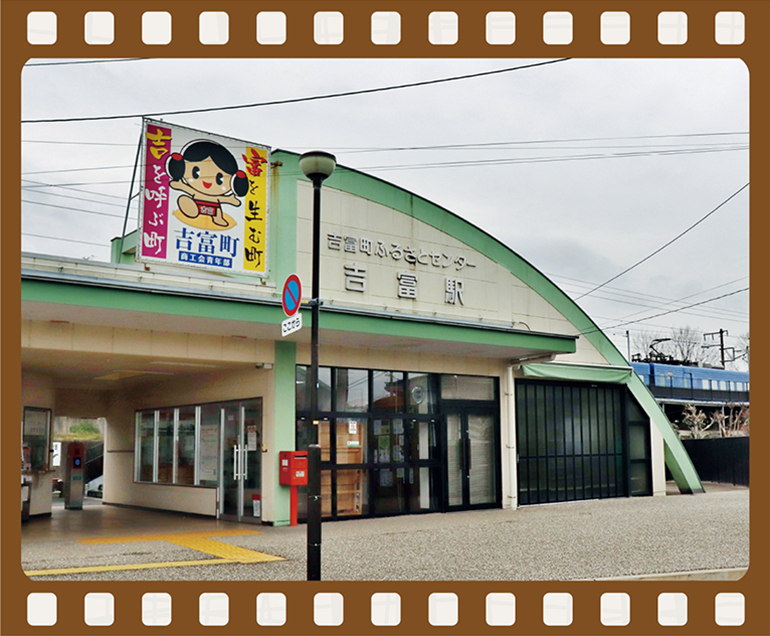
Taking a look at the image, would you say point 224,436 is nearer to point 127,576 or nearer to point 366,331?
point 366,331

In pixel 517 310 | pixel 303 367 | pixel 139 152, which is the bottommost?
pixel 303 367

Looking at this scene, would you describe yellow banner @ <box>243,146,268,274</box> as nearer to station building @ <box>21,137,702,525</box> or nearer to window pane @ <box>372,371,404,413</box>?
station building @ <box>21,137,702,525</box>

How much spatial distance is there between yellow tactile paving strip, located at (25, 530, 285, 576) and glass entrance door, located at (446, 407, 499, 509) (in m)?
4.74

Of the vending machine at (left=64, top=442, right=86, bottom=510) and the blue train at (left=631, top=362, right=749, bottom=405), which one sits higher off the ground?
the blue train at (left=631, top=362, right=749, bottom=405)

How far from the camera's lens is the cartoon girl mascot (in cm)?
1324

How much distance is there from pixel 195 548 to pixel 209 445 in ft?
14.7

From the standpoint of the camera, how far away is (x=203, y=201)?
13.4 m

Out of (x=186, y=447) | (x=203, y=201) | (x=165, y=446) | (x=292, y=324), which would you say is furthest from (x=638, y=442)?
(x=292, y=324)

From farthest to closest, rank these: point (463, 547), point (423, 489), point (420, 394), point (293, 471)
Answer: point (420, 394) < point (423, 489) < point (293, 471) < point (463, 547)

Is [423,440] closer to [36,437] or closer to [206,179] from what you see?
[206,179]

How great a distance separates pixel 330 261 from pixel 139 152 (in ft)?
12.4

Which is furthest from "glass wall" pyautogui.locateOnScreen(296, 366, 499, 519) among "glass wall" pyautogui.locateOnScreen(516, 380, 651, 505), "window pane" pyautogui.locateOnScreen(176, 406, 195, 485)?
"window pane" pyautogui.locateOnScreen(176, 406, 195, 485)

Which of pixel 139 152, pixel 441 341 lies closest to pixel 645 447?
pixel 441 341

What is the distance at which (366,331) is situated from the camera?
1323cm
